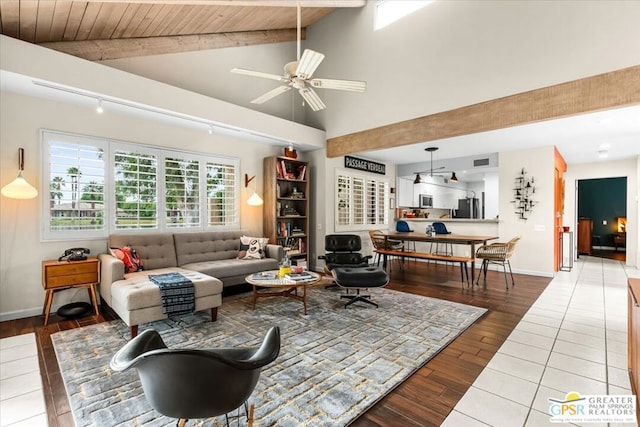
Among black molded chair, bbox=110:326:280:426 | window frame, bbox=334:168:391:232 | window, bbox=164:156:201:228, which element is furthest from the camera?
window frame, bbox=334:168:391:232

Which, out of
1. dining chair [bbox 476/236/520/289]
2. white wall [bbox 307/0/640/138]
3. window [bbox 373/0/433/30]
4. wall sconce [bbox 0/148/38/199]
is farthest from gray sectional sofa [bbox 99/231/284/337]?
window [bbox 373/0/433/30]

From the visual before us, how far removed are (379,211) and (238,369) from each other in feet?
22.8

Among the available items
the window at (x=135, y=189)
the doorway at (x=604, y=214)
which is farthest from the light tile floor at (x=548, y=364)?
the doorway at (x=604, y=214)

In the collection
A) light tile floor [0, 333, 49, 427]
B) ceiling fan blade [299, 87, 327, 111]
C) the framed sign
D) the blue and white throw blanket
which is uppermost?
ceiling fan blade [299, 87, 327, 111]

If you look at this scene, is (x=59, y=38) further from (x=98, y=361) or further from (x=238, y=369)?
(x=238, y=369)

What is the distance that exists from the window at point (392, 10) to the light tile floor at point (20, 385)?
639 centimetres

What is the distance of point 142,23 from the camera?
405 centimetres

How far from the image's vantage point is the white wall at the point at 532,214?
5871 mm

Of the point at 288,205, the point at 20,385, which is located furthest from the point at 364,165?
the point at 20,385

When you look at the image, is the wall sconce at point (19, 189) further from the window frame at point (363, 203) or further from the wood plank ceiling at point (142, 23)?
the window frame at point (363, 203)

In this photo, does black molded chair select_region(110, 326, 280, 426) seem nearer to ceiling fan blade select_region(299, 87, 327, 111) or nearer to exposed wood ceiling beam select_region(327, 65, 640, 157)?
Result: ceiling fan blade select_region(299, 87, 327, 111)

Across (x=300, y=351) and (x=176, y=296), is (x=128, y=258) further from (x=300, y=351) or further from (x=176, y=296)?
(x=300, y=351)

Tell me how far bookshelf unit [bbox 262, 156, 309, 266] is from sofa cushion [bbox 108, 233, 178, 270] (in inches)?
71.7

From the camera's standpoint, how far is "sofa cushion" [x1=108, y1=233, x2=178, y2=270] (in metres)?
4.05
